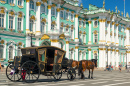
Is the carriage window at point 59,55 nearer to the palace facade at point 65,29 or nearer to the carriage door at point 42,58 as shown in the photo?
the carriage door at point 42,58

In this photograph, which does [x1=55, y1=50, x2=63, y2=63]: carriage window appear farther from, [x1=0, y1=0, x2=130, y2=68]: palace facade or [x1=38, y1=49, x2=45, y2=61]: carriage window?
[x1=0, y1=0, x2=130, y2=68]: palace facade

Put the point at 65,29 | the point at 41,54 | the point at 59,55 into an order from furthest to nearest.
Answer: the point at 65,29, the point at 59,55, the point at 41,54

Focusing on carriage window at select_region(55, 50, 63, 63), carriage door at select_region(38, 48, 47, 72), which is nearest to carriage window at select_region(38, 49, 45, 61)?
carriage door at select_region(38, 48, 47, 72)

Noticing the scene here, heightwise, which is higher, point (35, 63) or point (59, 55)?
point (59, 55)

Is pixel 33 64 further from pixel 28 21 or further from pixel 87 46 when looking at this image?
pixel 87 46

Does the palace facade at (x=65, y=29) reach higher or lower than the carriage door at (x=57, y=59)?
higher

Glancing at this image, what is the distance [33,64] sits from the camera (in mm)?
15125

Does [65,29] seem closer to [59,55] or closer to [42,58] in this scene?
[59,55]

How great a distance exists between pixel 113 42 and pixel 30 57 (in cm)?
4682

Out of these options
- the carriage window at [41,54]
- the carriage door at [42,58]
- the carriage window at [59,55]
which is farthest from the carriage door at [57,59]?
the carriage window at [41,54]

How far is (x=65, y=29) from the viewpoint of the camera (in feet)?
161

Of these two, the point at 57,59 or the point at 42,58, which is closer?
the point at 42,58

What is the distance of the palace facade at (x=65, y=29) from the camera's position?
35531 millimetres

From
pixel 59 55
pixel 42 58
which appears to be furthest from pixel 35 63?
pixel 59 55
